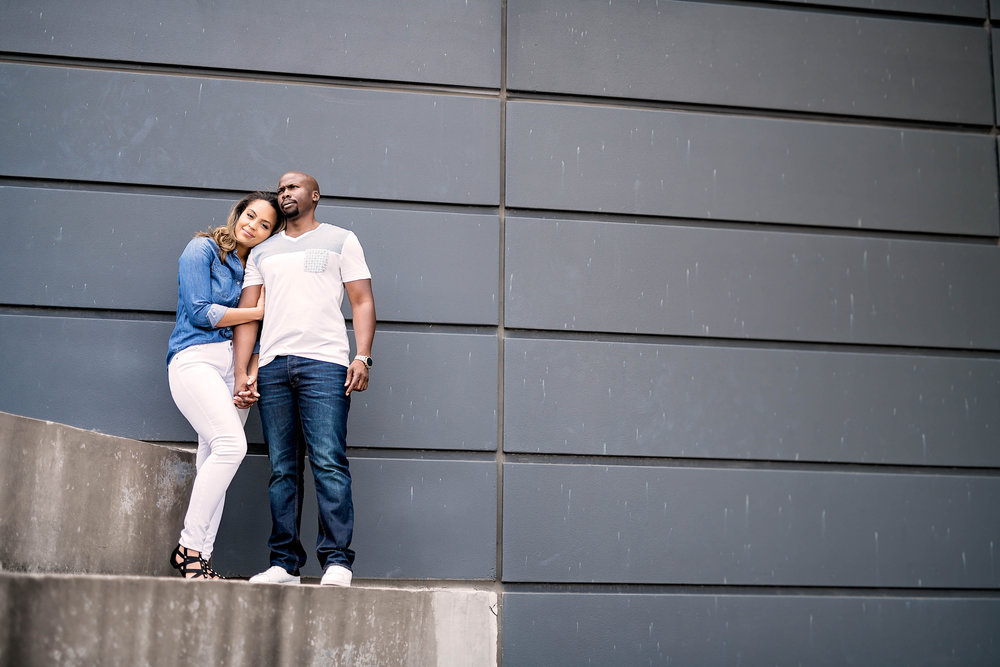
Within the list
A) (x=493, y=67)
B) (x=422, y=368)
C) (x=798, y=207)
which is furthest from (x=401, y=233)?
(x=798, y=207)

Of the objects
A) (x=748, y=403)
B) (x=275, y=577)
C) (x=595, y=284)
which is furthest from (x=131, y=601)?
(x=748, y=403)

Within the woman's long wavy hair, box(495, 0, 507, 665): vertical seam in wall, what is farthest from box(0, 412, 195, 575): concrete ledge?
box(495, 0, 507, 665): vertical seam in wall

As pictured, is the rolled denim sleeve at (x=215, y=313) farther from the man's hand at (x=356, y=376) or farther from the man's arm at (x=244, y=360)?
the man's hand at (x=356, y=376)

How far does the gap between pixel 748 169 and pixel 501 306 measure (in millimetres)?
1637

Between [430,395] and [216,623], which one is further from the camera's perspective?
[430,395]

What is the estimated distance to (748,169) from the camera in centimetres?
492

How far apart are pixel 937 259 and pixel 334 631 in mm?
3874

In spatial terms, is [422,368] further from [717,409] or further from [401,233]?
[717,409]

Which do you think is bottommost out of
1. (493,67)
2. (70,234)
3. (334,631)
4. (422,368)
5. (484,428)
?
(334,631)

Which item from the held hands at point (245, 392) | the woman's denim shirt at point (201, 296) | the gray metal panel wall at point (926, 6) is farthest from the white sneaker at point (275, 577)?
the gray metal panel wall at point (926, 6)

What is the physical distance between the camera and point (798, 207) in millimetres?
4926

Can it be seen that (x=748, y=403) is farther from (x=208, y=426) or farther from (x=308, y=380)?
(x=208, y=426)

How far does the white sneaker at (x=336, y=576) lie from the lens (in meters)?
3.57

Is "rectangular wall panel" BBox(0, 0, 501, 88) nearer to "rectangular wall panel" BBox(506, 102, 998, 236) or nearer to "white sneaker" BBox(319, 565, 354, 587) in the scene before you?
"rectangular wall panel" BBox(506, 102, 998, 236)
